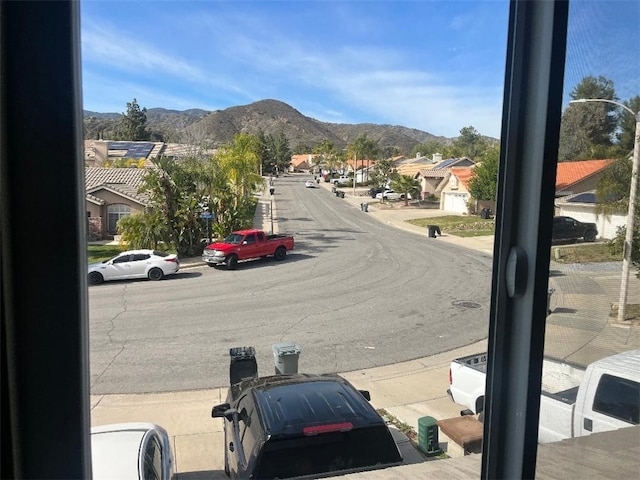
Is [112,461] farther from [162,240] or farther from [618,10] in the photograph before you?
[162,240]

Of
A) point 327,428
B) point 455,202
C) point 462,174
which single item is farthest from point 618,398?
point 455,202

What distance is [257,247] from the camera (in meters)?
11.5

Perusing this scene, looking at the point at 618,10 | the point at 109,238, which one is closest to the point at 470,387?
the point at 618,10

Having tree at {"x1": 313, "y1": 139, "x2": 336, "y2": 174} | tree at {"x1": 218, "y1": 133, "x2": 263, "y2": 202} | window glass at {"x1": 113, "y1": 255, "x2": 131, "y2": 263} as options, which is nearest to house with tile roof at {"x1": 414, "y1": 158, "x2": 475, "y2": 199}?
tree at {"x1": 218, "y1": 133, "x2": 263, "y2": 202}

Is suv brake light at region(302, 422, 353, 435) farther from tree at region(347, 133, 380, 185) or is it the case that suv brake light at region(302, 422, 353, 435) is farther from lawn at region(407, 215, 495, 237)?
tree at region(347, 133, 380, 185)

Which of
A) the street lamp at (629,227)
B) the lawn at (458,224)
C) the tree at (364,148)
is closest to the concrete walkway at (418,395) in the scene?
the street lamp at (629,227)

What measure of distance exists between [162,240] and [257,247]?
82.7 inches

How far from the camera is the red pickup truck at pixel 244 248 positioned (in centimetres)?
1062

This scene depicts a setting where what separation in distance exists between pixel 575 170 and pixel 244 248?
10.5 metres

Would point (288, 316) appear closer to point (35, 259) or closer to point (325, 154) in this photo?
point (35, 259)

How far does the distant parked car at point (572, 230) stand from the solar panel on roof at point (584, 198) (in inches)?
1.2

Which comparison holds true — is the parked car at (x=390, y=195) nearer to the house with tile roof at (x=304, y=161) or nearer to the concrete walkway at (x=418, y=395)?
the house with tile roof at (x=304, y=161)

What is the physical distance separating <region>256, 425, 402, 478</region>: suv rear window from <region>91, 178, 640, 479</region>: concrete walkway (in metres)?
0.24

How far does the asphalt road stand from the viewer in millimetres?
5199
